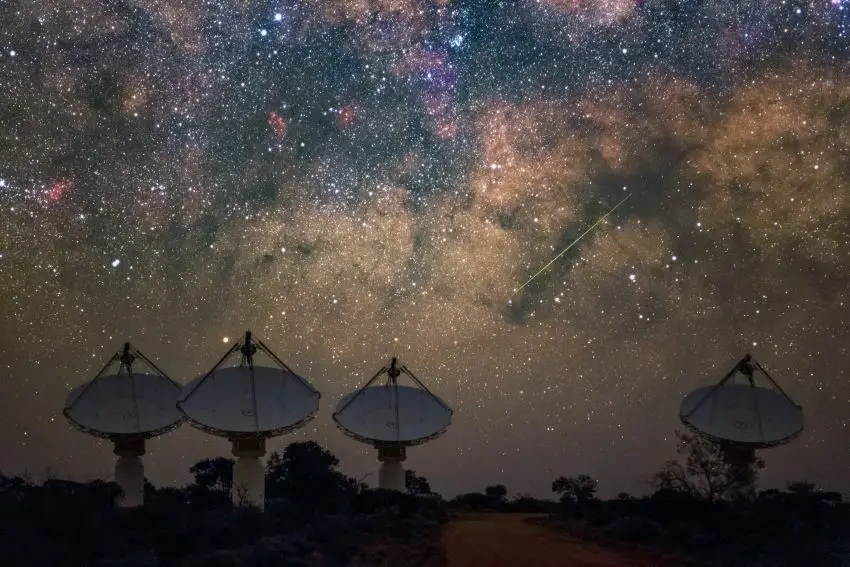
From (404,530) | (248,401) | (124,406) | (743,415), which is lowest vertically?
(404,530)

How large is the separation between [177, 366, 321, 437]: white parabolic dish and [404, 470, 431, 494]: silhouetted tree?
55.7ft

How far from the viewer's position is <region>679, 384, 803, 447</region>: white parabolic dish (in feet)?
114

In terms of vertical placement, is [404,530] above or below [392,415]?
below

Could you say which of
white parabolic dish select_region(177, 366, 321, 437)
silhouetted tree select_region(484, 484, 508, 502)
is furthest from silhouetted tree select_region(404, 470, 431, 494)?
white parabolic dish select_region(177, 366, 321, 437)

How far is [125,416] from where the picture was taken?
35.3 metres

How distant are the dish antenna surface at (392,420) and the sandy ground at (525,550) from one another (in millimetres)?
4521

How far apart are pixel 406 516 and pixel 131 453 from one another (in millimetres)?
11858

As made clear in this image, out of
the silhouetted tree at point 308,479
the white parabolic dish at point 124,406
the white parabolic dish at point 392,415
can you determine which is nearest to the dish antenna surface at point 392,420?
the white parabolic dish at point 392,415

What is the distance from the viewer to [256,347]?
3525 centimetres

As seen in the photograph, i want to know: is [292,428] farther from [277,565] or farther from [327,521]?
[277,565]

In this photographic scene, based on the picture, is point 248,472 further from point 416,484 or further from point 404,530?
A: point 416,484

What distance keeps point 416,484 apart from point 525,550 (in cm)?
2286

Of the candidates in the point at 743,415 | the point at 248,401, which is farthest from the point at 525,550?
the point at 743,415

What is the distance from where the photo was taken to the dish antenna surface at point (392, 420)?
37.1m
